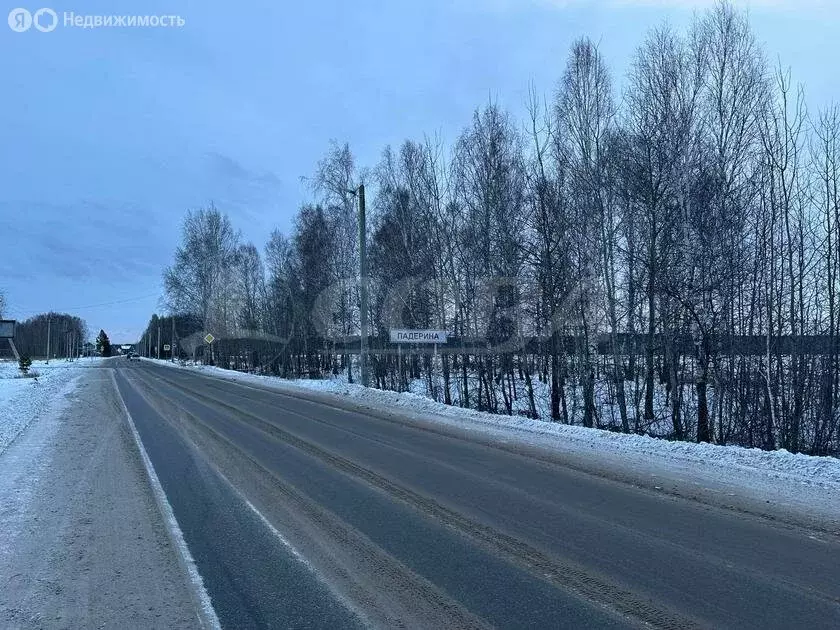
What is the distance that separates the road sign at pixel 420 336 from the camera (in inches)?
851

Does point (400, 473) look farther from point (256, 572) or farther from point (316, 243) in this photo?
point (316, 243)

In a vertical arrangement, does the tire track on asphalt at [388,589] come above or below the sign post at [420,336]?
below


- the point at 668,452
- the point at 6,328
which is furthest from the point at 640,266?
the point at 6,328

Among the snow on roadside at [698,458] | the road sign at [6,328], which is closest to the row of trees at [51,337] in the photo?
the road sign at [6,328]

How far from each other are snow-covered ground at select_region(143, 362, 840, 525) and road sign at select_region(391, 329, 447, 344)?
627 centimetres

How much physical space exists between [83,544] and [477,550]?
373cm

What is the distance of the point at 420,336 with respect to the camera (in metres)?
22.0

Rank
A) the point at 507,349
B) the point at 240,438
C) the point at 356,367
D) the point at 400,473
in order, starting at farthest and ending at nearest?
the point at 356,367 < the point at 507,349 < the point at 240,438 < the point at 400,473

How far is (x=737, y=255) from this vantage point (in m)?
14.6

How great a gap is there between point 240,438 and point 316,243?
1032 inches

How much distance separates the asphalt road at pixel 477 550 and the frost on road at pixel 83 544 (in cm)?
37

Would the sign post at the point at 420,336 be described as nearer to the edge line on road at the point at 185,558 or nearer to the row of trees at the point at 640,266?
the row of trees at the point at 640,266

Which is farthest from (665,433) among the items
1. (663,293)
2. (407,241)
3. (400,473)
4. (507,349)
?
(407,241)

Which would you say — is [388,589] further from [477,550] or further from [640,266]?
[640,266]
